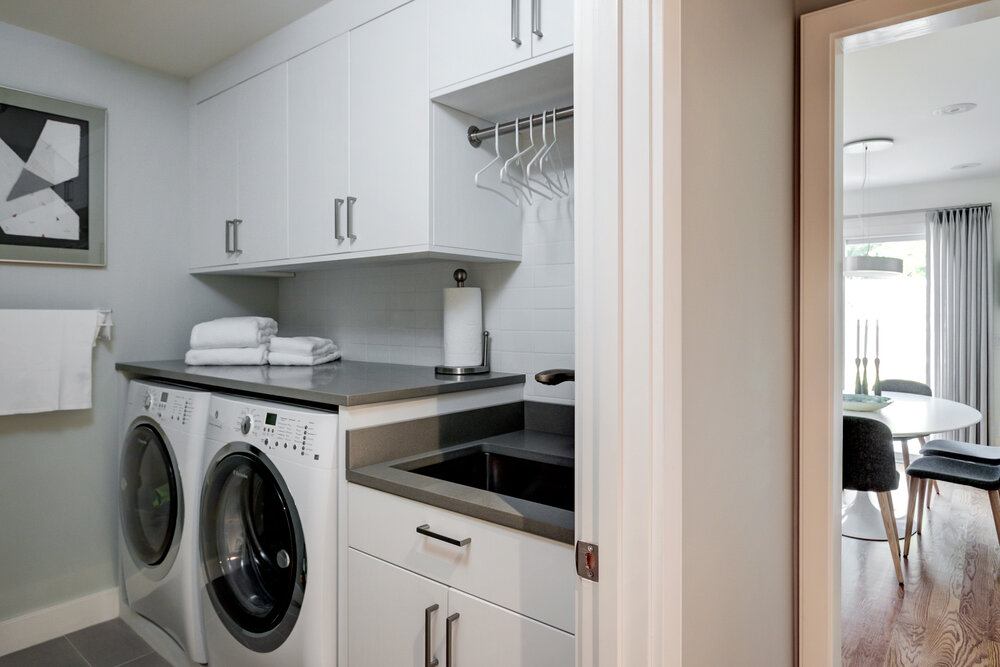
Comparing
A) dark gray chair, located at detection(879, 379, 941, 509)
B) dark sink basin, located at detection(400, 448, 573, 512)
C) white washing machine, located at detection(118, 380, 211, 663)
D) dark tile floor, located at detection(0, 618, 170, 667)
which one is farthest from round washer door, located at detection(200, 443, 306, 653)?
dark gray chair, located at detection(879, 379, 941, 509)

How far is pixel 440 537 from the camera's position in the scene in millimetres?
1303

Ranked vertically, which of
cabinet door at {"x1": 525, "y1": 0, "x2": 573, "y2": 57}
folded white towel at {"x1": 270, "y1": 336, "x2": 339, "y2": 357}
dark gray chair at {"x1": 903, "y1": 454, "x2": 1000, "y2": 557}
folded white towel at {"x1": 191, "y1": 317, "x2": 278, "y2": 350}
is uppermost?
cabinet door at {"x1": 525, "y1": 0, "x2": 573, "y2": 57}

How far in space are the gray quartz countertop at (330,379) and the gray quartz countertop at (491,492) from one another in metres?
0.18

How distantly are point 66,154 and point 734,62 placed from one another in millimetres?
2535

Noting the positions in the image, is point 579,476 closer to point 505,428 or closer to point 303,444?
point 303,444

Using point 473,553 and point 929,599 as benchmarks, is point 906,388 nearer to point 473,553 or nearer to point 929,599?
point 929,599

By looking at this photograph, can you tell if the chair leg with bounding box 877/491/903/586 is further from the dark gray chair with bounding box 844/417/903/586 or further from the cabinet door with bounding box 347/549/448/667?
the cabinet door with bounding box 347/549/448/667

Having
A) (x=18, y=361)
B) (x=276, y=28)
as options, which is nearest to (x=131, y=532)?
(x=18, y=361)

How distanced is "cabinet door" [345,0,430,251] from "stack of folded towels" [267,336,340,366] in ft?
1.84

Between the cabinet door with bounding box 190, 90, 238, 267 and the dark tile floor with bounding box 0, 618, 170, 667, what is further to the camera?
the cabinet door with bounding box 190, 90, 238, 267

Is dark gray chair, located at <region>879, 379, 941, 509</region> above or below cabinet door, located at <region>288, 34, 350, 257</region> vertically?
below

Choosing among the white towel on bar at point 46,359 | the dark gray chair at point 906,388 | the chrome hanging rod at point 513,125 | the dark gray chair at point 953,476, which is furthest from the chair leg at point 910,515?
the white towel on bar at point 46,359

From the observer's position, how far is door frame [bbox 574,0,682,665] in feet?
2.73

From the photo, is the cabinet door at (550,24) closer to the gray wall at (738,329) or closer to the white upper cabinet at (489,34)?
the white upper cabinet at (489,34)
